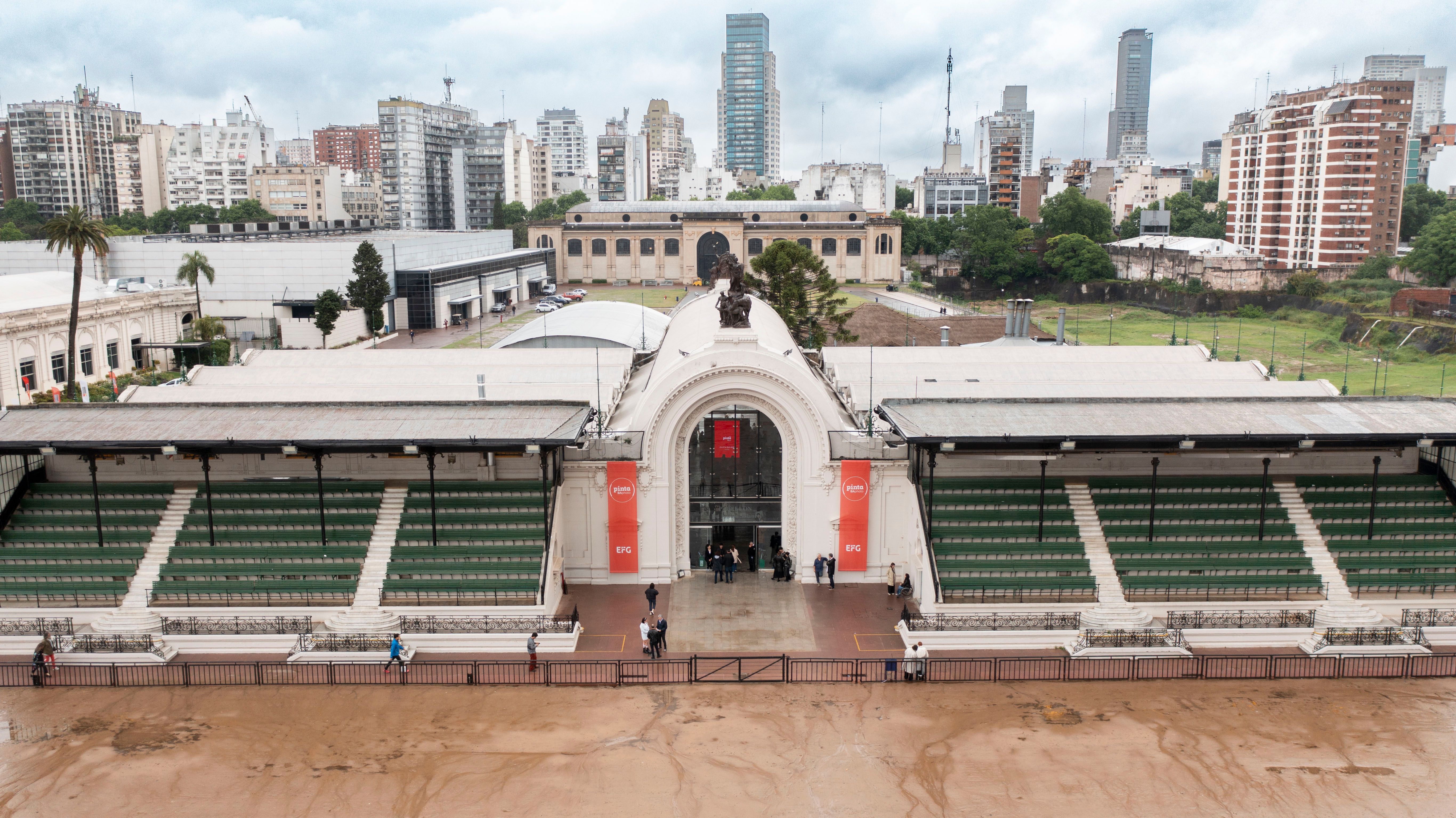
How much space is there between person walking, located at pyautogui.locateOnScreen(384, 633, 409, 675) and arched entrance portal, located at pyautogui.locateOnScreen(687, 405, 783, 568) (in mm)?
10541

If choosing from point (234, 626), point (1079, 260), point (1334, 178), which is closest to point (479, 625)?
point (234, 626)

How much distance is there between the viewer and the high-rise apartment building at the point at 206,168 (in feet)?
632

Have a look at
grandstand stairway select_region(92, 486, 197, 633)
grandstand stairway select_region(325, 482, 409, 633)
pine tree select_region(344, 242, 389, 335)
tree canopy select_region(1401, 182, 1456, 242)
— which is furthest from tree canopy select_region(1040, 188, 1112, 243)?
grandstand stairway select_region(92, 486, 197, 633)

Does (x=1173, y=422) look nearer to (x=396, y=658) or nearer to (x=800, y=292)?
(x=396, y=658)

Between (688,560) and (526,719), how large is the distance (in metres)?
10.8

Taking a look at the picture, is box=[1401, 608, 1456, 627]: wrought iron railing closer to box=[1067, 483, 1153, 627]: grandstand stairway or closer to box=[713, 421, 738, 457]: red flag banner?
box=[1067, 483, 1153, 627]: grandstand stairway

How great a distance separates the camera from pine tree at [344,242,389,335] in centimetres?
8262

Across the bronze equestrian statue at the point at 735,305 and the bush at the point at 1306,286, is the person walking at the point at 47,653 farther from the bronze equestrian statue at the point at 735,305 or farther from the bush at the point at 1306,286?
the bush at the point at 1306,286

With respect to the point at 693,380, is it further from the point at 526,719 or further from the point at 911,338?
the point at 911,338

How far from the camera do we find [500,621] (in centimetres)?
2895

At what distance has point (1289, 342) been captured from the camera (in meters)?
93.8

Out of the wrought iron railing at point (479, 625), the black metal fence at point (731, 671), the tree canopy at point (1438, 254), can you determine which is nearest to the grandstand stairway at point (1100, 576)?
the black metal fence at point (731, 671)

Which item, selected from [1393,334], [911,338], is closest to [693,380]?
[911,338]

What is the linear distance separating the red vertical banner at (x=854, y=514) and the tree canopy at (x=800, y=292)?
117 feet
